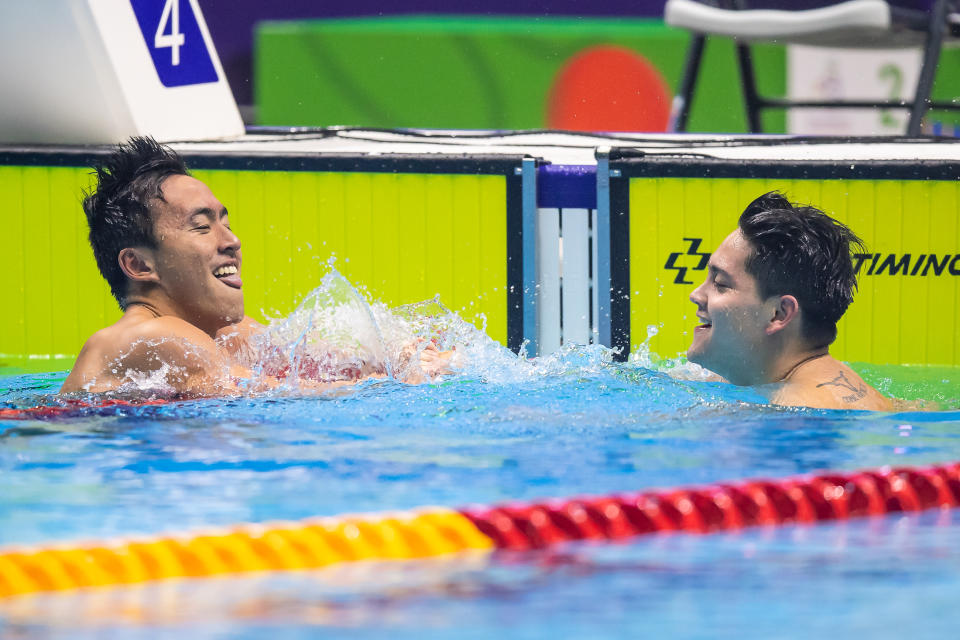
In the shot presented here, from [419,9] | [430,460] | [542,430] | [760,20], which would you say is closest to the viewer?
[430,460]

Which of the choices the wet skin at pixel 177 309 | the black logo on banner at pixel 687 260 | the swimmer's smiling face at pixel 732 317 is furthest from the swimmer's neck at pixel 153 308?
the black logo on banner at pixel 687 260

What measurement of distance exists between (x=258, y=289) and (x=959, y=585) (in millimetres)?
2708

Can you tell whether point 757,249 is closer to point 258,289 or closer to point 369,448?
point 369,448

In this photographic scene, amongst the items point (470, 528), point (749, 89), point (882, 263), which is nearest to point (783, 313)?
point (882, 263)

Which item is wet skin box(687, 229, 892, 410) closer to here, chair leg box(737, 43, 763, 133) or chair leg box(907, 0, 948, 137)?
chair leg box(907, 0, 948, 137)

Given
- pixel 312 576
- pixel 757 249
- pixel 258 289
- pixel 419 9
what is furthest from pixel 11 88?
pixel 419 9

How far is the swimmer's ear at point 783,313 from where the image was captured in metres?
3.19

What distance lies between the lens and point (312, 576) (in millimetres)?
2207

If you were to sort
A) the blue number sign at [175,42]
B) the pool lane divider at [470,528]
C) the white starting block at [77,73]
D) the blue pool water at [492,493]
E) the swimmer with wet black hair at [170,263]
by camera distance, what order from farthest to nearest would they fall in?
the blue number sign at [175,42] → the white starting block at [77,73] → the swimmer with wet black hair at [170,263] → the pool lane divider at [470,528] → the blue pool water at [492,493]

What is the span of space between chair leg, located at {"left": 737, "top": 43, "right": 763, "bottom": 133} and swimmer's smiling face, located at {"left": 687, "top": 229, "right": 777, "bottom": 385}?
9.38 feet

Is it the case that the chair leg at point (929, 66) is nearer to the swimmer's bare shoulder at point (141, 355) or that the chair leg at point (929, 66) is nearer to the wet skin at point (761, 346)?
the wet skin at point (761, 346)

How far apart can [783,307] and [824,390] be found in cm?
22

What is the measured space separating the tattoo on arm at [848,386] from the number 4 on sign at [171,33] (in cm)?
273

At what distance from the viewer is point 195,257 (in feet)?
11.0
